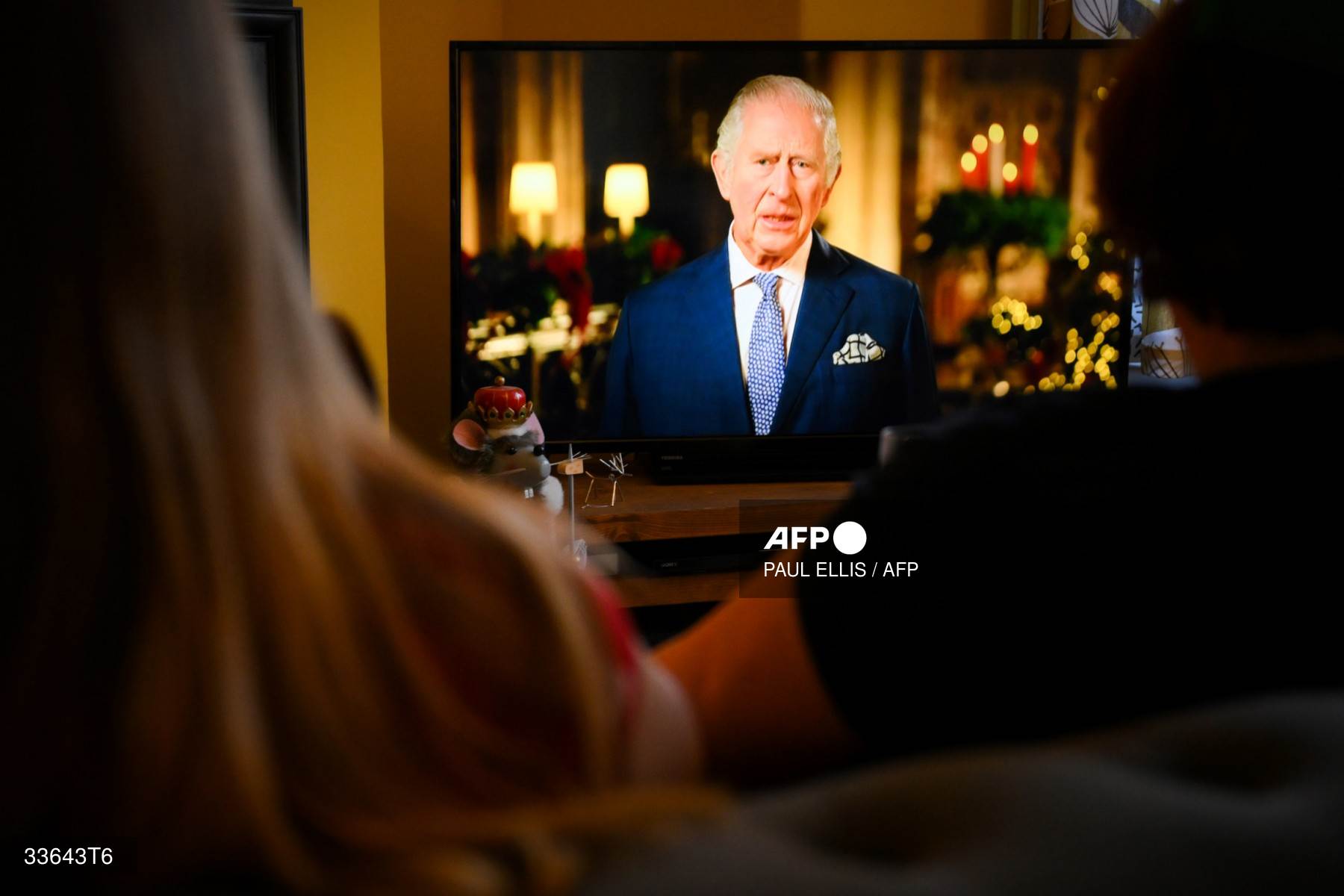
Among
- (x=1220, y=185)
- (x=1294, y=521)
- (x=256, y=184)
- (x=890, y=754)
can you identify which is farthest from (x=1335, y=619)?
(x=256, y=184)

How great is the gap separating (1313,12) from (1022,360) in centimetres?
262

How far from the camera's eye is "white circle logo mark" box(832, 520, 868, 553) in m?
0.52

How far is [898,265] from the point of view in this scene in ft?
9.87

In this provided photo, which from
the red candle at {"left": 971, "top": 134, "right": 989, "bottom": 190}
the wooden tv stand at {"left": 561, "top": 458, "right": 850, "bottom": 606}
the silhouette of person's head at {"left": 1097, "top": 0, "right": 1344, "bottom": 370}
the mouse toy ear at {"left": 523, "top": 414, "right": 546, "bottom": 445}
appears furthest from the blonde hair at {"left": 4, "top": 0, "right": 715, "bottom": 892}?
the red candle at {"left": 971, "top": 134, "right": 989, "bottom": 190}

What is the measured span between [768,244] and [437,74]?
3.28ft

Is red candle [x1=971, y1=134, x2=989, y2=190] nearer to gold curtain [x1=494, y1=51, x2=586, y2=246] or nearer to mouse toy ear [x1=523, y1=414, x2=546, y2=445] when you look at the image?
gold curtain [x1=494, y1=51, x2=586, y2=246]

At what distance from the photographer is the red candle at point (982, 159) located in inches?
117

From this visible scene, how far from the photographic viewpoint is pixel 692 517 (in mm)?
2773

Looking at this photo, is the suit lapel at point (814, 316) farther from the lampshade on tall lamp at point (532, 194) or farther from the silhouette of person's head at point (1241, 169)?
the silhouette of person's head at point (1241, 169)

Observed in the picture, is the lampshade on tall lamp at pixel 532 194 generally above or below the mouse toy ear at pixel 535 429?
above

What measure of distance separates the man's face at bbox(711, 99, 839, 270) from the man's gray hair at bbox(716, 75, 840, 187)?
0.01 m

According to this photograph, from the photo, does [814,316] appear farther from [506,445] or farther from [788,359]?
[506,445]

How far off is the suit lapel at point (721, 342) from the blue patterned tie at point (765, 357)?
0.03 meters

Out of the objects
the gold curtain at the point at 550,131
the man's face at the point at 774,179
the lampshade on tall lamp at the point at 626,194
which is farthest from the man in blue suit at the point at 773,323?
the gold curtain at the point at 550,131
